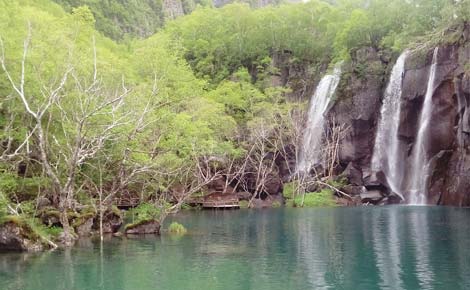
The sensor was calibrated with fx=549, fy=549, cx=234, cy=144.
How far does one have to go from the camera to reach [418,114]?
50.2 meters

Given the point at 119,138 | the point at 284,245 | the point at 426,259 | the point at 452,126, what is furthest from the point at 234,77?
the point at 426,259

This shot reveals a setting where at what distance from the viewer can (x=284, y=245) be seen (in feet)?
81.0

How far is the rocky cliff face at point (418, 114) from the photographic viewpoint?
4475cm

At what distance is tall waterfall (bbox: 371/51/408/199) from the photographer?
5203 centimetres

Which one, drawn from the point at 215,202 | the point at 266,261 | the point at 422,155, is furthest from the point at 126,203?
the point at 422,155

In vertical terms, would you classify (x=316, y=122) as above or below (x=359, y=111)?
below

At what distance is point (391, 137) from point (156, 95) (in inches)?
976

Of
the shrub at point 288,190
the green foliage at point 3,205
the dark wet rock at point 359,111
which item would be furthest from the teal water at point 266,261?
the shrub at point 288,190

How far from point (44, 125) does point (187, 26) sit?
172ft

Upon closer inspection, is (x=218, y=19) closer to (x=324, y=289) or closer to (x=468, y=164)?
(x=468, y=164)

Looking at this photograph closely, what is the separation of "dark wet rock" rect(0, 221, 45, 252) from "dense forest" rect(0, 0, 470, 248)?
46 cm

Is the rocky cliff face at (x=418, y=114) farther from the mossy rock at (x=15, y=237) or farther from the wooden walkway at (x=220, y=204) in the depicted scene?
the mossy rock at (x=15, y=237)

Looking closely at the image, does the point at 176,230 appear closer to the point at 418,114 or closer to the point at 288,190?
the point at 288,190

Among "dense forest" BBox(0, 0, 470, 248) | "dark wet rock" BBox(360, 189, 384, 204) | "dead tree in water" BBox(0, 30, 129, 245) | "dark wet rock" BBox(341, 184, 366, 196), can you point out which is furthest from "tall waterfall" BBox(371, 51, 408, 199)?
"dead tree in water" BBox(0, 30, 129, 245)
